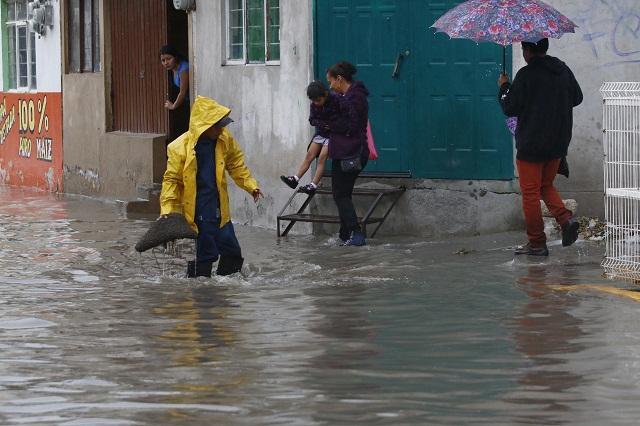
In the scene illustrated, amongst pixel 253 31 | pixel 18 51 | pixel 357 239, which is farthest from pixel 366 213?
pixel 18 51

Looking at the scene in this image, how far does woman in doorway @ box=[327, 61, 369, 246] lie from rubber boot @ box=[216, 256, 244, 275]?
255cm

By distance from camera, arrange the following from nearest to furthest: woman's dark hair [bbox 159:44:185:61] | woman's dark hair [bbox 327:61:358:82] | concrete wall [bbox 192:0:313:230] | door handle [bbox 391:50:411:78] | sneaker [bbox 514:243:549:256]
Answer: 1. sneaker [bbox 514:243:549:256]
2. woman's dark hair [bbox 327:61:358:82]
3. door handle [bbox 391:50:411:78]
4. concrete wall [bbox 192:0:313:230]
5. woman's dark hair [bbox 159:44:185:61]

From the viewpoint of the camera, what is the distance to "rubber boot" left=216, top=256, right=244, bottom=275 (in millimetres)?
11805

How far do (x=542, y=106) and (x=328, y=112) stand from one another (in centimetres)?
268

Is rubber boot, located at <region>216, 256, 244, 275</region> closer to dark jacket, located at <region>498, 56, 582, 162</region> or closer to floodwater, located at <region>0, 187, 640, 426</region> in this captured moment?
floodwater, located at <region>0, 187, 640, 426</region>

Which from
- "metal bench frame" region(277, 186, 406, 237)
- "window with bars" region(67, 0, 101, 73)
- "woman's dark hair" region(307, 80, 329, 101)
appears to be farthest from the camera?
"window with bars" region(67, 0, 101, 73)

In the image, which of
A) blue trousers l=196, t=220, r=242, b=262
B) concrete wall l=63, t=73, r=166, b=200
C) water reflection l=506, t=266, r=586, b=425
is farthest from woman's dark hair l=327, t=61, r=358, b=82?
concrete wall l=63, t=73, r=166, b=200

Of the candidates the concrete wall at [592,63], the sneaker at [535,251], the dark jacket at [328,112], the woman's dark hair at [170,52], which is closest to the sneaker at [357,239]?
the dark jacket at [328,112]

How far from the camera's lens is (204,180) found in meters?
11.5

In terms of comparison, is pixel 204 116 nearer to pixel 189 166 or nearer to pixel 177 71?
pixel 189 166

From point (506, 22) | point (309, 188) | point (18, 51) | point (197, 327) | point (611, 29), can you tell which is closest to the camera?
point (197, 327)

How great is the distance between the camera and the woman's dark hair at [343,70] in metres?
14.2

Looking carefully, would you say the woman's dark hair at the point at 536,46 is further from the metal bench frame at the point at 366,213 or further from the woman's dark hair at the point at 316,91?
the metal bench frame at the point at 366,213

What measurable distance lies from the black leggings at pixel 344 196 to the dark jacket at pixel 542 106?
8.07 ft
